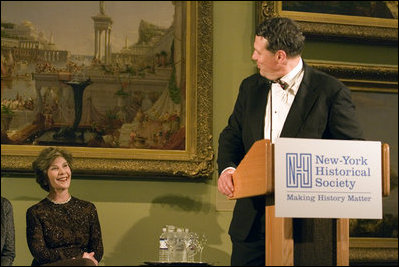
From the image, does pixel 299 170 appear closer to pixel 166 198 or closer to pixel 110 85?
pixel 166 198

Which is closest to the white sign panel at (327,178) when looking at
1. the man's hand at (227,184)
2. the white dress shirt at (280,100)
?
the man's hand at (227,184)

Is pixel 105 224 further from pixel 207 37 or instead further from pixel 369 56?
pixel 369 56

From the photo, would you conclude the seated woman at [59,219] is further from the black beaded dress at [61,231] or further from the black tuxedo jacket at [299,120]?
the black tuxedo jacket at [299,120]

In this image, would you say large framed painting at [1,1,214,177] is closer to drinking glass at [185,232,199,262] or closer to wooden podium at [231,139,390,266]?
drinking glass at [185,232,199,262]

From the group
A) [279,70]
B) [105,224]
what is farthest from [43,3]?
[279,70]

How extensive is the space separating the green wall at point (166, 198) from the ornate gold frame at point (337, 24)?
190 mm

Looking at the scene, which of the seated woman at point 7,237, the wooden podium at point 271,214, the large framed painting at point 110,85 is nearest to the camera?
the wooden podium at point 271,214

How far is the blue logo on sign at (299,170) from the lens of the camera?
3123 millimetres

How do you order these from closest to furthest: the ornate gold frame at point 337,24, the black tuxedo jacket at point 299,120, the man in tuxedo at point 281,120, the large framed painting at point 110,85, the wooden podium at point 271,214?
the wooden podium at point 271,214, the man in tuxedo at point 281,120, the black tuxedo jacket at point 299,120, the large framed painting at point 110,85, the ornate gold frame at point 337,24

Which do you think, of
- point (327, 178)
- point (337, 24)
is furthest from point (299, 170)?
point (337, 24)

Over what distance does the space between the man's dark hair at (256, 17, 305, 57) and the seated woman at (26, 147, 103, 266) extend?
6.18 feet

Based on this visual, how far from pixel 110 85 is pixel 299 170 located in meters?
2.81

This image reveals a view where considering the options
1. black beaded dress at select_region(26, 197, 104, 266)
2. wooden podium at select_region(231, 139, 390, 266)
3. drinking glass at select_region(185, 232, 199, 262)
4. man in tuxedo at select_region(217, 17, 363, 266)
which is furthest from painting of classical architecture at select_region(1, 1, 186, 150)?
wooden podium at select_region(231, 139, 390, 266)

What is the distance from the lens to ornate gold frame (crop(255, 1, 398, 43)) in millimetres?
5984
